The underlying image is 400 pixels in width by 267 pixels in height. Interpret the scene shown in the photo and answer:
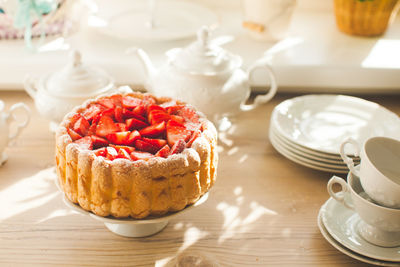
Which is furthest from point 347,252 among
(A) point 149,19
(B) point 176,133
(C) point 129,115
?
(A) point 149,19

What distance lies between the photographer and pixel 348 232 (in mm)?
876

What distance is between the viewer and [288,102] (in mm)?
1230

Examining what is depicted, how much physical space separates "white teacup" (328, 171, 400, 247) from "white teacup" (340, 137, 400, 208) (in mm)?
17

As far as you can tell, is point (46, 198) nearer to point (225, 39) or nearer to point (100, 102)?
point (100, 102)

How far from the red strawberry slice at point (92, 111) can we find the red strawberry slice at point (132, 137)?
102 mm

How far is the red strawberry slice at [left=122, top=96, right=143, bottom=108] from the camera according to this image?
92 centimetres

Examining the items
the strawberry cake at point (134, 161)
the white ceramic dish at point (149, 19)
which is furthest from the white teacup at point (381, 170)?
the white ceramic dish at point (149, 19)

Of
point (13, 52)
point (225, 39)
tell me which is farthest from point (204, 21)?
point (13, 52)

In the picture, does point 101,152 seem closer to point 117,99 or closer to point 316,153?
point 117,99

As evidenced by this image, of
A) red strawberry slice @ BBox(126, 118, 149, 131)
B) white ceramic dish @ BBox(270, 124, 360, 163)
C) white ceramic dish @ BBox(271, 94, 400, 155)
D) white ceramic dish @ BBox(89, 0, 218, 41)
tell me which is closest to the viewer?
red strawberry slice @ BBox(126, 118, 149, 131)

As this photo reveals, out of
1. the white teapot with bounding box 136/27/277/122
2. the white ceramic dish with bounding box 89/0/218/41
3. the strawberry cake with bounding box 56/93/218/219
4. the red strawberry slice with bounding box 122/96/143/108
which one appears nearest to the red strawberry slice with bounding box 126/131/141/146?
the strawberry cake with bounding box 56/93/218/219

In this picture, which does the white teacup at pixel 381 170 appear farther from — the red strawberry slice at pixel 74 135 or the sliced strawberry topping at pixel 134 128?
the red strawberry slice at pixel 74 135

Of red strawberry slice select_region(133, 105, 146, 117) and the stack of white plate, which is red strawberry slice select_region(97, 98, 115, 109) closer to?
red strawberry slice select_region(133, 105, 146, 117)

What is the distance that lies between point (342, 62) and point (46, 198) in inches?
36.4
